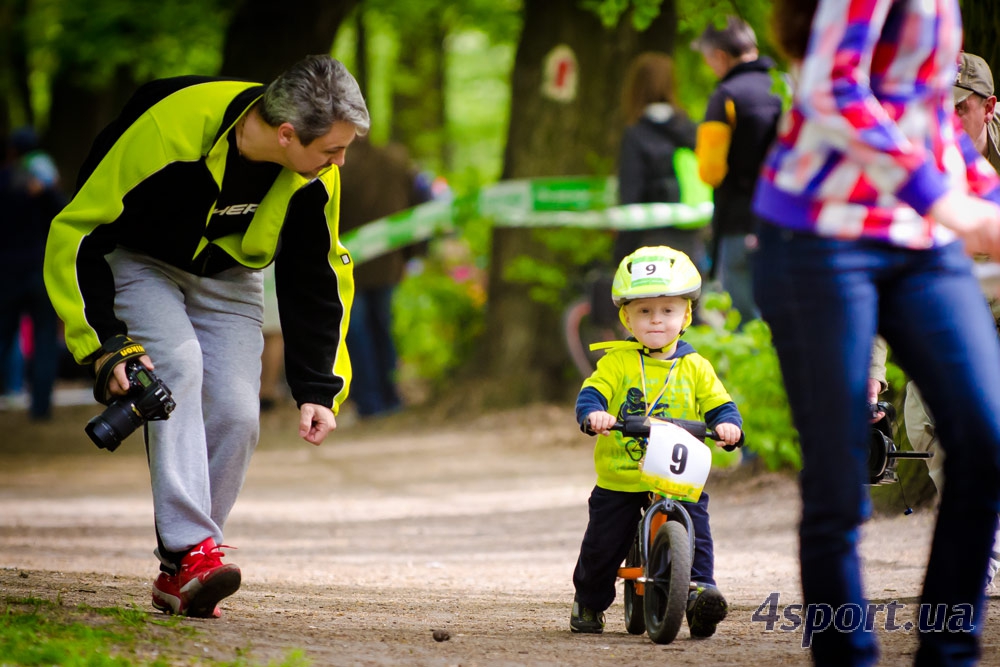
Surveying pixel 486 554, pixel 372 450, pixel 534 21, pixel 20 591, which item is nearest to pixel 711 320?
pixel 486 554

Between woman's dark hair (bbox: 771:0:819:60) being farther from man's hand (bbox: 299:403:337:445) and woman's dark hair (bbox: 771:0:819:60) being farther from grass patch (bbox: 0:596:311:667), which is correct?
man's hand (bbox: 299:403:337:445)

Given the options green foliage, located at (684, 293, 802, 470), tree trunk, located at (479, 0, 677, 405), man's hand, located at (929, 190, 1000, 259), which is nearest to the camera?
man's hand, located at (929, 190, 1000, 259)

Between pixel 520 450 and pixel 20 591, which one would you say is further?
pixel 520 450

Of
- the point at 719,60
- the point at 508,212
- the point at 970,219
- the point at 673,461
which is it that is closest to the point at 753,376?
the point at 719,60

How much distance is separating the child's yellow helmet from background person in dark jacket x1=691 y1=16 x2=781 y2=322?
260 centimetres

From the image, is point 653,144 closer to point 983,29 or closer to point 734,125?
point 734,125

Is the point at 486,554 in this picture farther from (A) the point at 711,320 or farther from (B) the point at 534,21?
(B) the point at 534,21

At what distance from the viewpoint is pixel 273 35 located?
13883 mm

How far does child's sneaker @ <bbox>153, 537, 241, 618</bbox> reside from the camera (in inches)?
181

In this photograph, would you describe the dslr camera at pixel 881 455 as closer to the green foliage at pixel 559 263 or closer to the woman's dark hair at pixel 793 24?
the woman's dark hair at pixel 793 24

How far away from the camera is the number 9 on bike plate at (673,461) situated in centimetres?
445

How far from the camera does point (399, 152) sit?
542 inches

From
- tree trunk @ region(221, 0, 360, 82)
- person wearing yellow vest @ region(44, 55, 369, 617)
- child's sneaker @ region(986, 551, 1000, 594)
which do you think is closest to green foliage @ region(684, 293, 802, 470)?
child's sneaker @ region(986, 551, 1000, 594)

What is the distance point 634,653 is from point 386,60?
79.2ft
